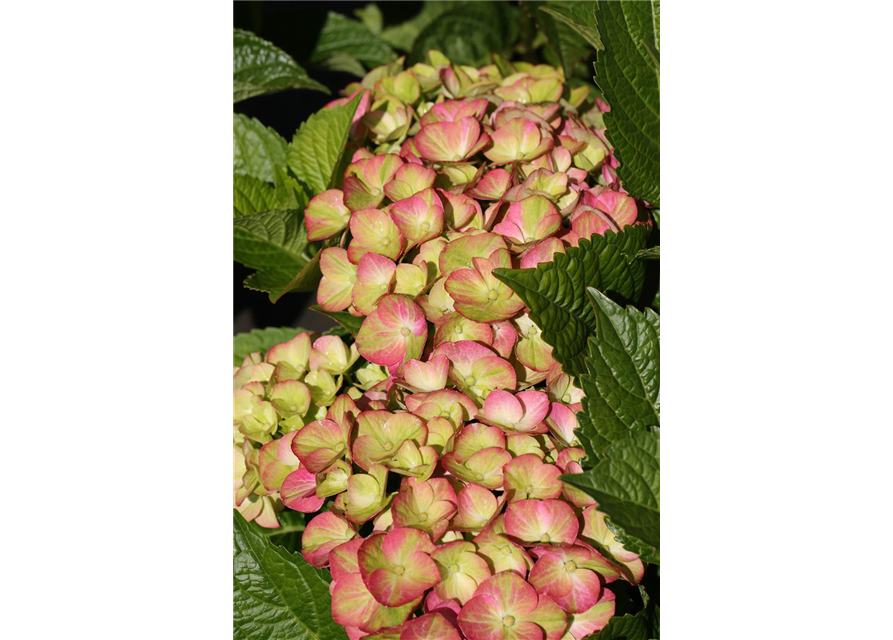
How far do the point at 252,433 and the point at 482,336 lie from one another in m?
0.24

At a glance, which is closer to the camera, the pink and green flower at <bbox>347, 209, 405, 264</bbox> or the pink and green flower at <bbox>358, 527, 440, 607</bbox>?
the pink and green flower at <bbox>358, 527, 440, 607</bbox>

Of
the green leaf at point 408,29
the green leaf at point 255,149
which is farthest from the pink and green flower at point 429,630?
the green leaf at point 408,29

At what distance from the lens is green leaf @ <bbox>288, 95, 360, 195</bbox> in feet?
3.02

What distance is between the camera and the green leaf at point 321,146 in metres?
0.92

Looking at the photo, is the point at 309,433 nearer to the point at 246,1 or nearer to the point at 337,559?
the point at 337,559

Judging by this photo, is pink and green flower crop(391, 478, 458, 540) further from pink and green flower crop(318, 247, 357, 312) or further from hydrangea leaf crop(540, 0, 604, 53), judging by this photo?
hydrangea leaf crop(540, 0, 604, 53)

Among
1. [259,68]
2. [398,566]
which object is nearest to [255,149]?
[259,68]

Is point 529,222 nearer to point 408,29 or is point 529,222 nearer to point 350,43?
point 350,43

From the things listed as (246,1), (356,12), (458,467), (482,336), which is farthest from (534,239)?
(356,12)

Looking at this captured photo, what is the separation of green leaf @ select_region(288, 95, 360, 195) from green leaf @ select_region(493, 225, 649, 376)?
0.35 m

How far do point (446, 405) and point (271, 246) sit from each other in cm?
39

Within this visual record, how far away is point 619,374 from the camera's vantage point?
0.66 metres

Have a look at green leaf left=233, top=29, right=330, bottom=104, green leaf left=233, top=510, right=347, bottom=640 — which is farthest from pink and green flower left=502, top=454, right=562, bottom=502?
green leaf left=233, top=29, right=330, bottom=104

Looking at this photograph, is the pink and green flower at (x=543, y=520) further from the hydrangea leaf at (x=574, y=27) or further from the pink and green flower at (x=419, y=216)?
the hydrangea leaf at (x=574, y=27)
